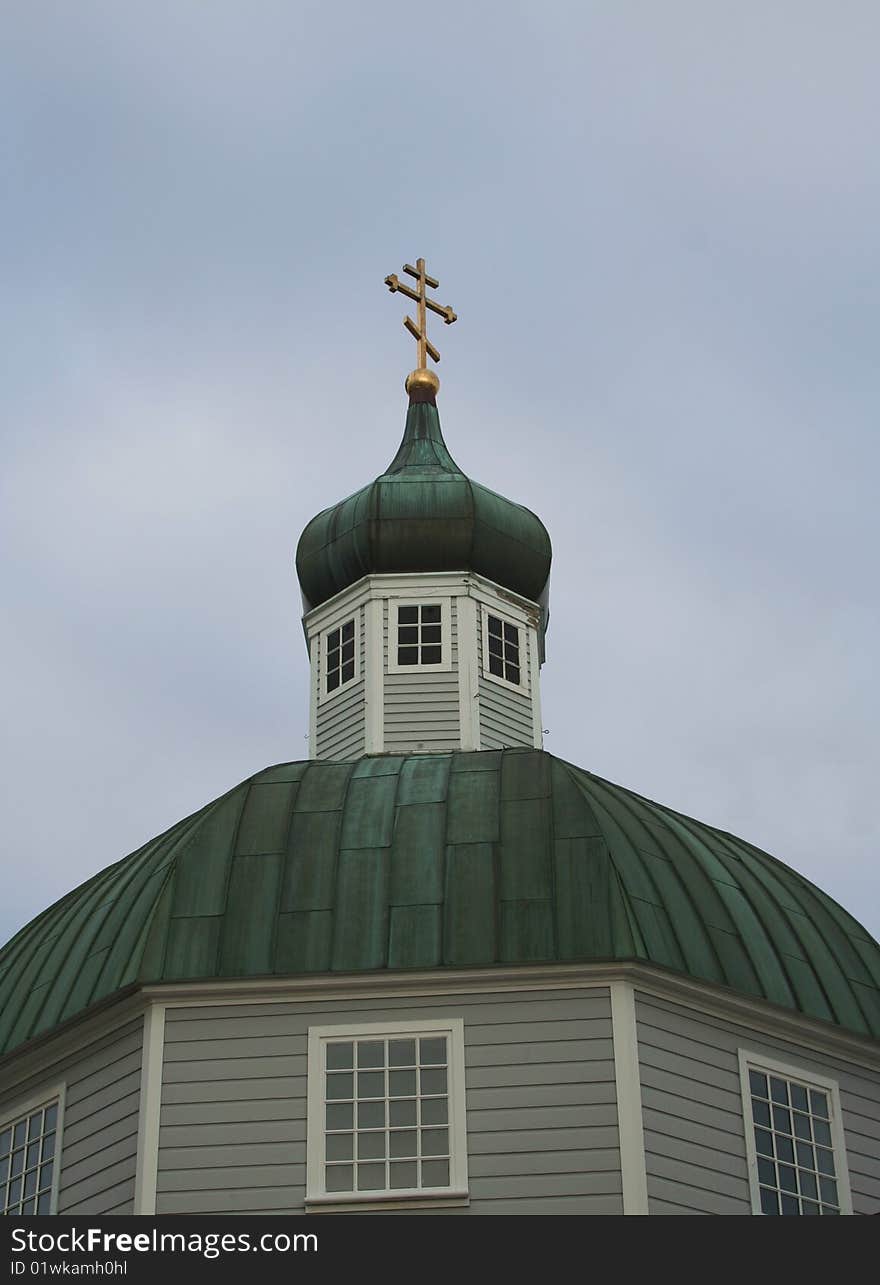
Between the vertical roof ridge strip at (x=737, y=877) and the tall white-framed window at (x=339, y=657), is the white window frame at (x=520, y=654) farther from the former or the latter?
the vertical roof ridge strip at (x=737, y=877)

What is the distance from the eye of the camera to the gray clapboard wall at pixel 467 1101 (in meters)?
21.4

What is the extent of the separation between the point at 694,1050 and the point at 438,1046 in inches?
104

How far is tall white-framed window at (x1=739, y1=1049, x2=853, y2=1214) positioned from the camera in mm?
22391

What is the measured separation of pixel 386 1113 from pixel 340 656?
31.1ft

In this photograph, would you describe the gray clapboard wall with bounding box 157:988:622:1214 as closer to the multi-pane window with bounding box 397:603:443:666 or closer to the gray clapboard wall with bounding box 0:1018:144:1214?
the gray clapboard wall with bounding box 0:1018:144:1214

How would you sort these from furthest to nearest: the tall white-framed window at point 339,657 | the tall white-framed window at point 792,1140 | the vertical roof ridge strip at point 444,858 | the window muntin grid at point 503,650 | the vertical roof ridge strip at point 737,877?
the tall white-framed window at point 339,657 < the window muntin grid at point 503,650 < the vertical roof ridge strip at point 737,877 < the vertical roof ridge strip at point 444,858 < the tall white-framed window at point 792,1140

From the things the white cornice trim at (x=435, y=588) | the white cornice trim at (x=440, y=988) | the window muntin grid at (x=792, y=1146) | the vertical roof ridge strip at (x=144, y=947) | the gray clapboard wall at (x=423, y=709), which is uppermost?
the white cornice trim at (x=435, y=588)

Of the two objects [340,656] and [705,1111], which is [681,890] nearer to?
[705,1111]

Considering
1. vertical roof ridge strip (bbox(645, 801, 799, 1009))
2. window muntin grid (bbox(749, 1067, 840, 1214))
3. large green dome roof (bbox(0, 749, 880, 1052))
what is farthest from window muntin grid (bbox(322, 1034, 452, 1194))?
vertical roof ridge strip (bbox(645, 801, 799, 1009))

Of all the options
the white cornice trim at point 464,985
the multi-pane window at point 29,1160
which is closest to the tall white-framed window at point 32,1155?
the multi-pane window at point 29,1160

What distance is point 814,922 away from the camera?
25.2 meters

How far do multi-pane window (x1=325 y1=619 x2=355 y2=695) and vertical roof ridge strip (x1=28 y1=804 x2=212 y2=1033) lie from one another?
4.52 meters

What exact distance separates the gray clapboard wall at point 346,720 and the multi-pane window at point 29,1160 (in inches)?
275

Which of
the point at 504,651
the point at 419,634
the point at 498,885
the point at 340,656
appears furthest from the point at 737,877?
the point at 340,656
